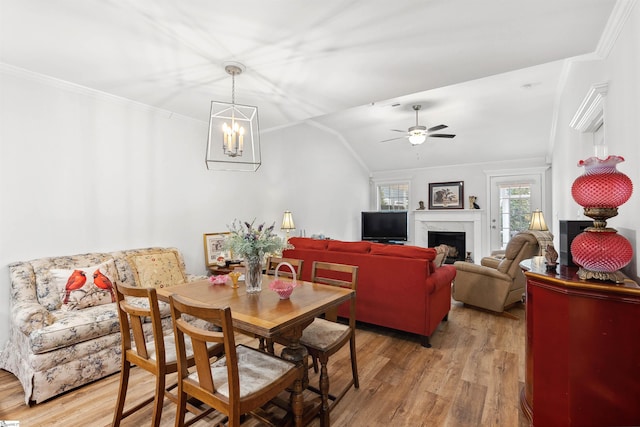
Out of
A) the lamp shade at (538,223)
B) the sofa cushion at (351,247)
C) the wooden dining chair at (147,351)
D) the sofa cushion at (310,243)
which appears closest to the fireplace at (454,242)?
the lamp shade at (538,223)

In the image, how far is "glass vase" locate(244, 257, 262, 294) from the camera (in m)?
2.14

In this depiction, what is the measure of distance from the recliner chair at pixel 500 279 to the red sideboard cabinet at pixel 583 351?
2.18 metres

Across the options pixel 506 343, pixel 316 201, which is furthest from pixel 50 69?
pixel 506 343

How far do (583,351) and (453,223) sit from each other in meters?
5.92

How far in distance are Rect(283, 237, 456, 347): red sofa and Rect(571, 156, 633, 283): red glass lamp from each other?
1452 mm

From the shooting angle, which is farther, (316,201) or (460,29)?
(316,201)

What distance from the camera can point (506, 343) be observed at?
3035 millimetres

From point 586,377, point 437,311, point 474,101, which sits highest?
point 474,101

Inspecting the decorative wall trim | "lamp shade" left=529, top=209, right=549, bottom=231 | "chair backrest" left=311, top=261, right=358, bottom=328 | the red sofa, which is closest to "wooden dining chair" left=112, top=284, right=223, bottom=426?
"chair backrest" left=311, top=261, right=358, bottom=328

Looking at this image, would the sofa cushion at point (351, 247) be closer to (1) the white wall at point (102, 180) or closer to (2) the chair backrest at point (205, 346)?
(1) the white wall at point (102, 180)

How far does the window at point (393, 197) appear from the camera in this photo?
7.93 m

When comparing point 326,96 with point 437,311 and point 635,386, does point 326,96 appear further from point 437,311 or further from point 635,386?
point 635,386

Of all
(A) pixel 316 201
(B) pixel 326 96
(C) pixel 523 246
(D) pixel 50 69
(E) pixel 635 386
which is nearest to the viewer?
(E) pixel 635 386

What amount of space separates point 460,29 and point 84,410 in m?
3.79
